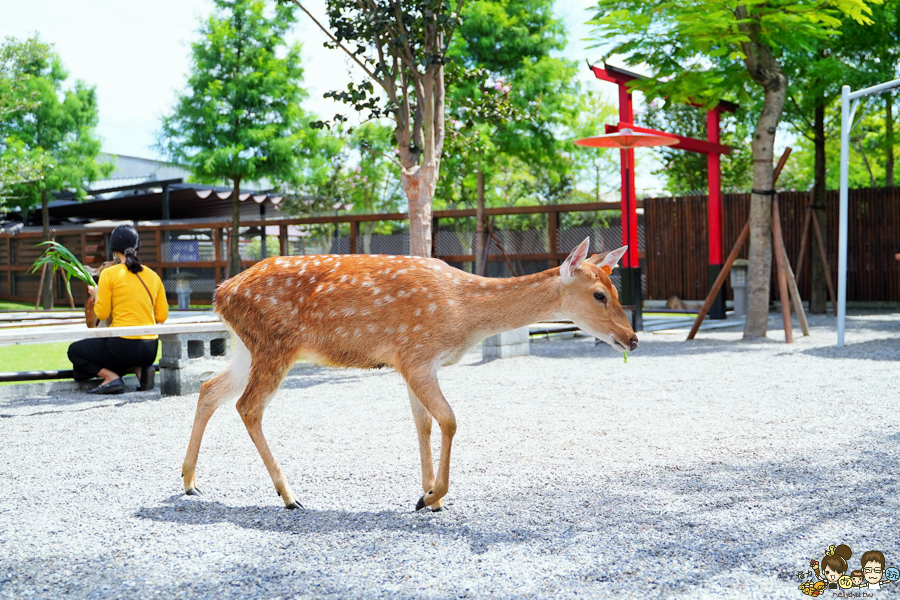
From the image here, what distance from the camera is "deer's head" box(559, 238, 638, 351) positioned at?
3.57 meters

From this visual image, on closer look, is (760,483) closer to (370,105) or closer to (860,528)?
(860,528)

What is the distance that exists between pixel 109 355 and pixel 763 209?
8127mm

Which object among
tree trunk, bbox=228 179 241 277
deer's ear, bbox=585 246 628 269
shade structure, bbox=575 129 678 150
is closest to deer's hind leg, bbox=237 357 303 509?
deer's ear, bbox=585 246 628 269

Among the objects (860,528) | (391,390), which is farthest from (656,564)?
(391,390)

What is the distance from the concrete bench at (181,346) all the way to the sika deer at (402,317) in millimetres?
3031

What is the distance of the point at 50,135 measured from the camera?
24.5 metres

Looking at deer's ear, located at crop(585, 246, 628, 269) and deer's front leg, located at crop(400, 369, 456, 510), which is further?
deer's ear, located at crop(585, 246, 628, 269)

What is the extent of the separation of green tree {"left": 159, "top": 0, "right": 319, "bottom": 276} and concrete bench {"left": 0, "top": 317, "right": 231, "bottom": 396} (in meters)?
13.6

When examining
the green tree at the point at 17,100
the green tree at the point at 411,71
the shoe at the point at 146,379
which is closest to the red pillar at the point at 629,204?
the green tree at the point at 411,71

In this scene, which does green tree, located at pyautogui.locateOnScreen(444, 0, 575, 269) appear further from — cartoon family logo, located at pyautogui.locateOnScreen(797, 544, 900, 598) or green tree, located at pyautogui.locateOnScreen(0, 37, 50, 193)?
cartoon family logo, located at pyautogui.locateOnScreen(797, 544, 900, 598)

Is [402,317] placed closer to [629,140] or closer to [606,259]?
[606,259]

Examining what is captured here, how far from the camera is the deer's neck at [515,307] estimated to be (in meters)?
3.69

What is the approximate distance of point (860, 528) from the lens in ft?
10.8

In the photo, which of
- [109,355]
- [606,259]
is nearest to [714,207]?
[109,355]
